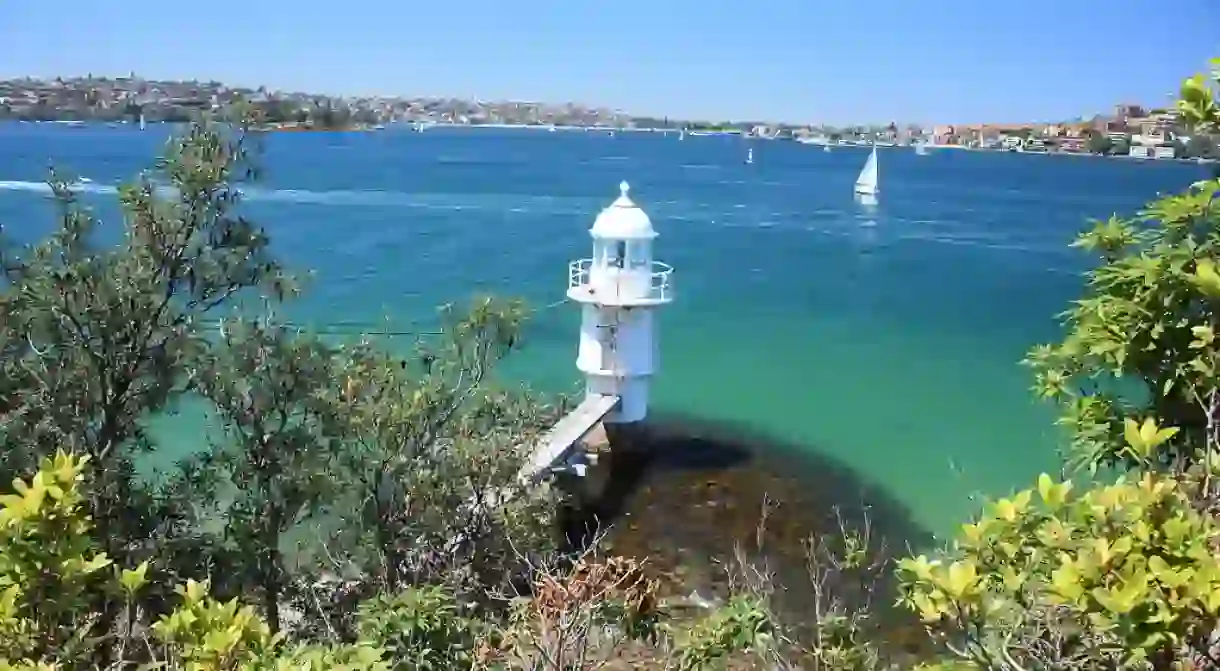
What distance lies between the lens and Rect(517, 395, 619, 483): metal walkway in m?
16.5

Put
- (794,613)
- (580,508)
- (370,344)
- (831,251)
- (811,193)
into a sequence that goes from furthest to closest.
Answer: (811,193) → (831,251) → (580,508) → (794,613) → (370,344)

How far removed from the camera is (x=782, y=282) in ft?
150

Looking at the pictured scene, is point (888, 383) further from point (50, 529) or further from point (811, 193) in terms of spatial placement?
point (811, 193)

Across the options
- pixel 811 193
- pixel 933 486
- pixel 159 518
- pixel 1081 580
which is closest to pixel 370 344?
pixel 159 518

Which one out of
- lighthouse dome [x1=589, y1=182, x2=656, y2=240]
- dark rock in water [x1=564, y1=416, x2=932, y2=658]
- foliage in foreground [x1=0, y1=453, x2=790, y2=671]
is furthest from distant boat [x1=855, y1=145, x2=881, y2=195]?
foliage in foreground [x1=0, y1=453, x2=790, y2=671]

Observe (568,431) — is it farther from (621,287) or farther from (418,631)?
(418,631)

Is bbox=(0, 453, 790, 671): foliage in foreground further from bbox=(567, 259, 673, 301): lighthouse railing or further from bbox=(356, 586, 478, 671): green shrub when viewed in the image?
bbox=(567, 259, 673, 301): lighthouse railing

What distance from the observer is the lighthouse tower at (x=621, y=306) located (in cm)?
1967

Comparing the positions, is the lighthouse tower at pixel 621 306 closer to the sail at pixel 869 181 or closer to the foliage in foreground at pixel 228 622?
the foliage in foreground at pixel 228 622

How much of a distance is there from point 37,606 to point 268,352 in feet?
16.6

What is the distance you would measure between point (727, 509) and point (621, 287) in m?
4.26

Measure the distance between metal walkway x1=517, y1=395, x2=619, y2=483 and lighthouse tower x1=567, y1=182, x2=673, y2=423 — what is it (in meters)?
0.24

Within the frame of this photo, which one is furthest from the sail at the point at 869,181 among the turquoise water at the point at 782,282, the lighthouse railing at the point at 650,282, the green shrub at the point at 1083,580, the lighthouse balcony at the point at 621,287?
the green shrub at the point at 1083,580

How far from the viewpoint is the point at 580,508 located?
18391 millimetres
